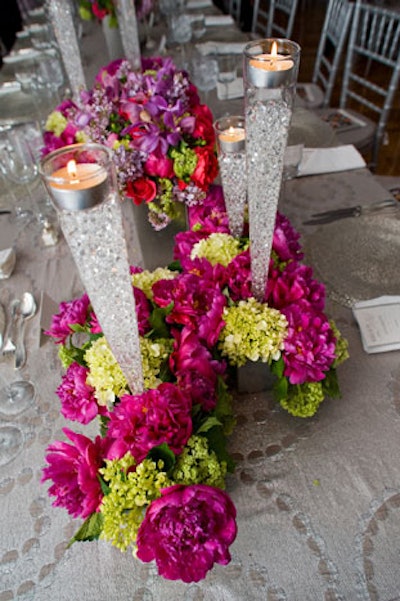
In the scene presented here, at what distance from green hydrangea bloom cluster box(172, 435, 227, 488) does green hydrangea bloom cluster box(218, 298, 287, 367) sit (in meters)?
0.13

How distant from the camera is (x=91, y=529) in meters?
0.52

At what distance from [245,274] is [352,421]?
0.92 feet

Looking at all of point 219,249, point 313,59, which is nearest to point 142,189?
point 219,249

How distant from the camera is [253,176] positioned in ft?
1.90

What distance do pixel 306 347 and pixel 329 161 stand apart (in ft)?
2.76

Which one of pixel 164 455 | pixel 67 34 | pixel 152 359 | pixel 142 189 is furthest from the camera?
pixel 67 34

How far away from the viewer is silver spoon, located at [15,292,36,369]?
84 cm

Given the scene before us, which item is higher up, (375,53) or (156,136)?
(156,136)

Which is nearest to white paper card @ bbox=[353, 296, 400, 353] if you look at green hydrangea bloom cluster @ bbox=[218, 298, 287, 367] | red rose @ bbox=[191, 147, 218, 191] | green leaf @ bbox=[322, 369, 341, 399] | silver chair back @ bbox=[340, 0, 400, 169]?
green leaf @ bbox=[322, 369, 341, 399]

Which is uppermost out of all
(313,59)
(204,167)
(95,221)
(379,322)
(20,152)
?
(95,221)

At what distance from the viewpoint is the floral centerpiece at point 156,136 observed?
804 millimetres

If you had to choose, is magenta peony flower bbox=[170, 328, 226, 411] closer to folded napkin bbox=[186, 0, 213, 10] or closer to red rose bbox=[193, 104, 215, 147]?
red rose bbox=[193, 104, 215, 147]

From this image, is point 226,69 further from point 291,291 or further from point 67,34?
point 291,291

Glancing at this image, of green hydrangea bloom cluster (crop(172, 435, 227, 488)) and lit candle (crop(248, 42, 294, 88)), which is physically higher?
lit candle (crop(248, 42, 294, 88))
